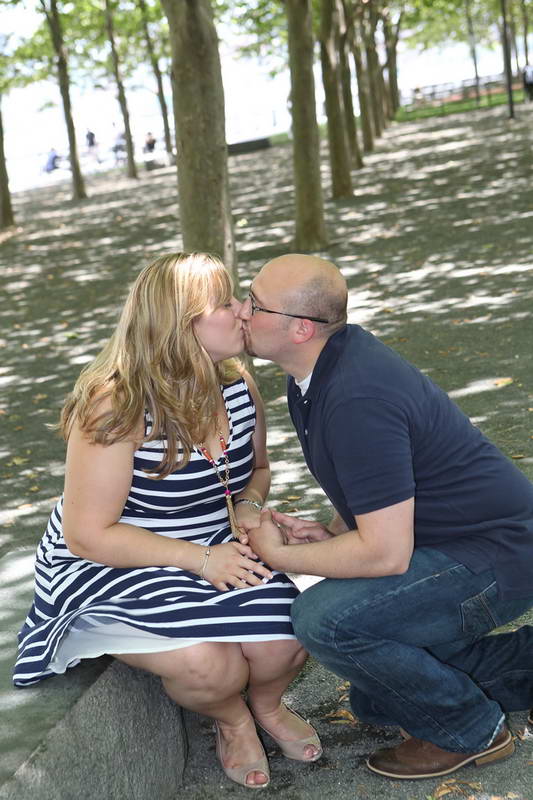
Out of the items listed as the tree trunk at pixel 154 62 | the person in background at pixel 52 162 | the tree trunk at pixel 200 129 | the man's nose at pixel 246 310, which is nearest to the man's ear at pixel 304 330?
the man's nose at pixel 246 310

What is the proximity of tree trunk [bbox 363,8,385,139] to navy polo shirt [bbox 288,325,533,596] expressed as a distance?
3031 cm

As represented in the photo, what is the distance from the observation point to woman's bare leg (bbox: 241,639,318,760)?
3.28 m

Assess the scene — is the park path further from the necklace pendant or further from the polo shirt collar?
the polo shirt collar

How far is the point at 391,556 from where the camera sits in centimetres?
305

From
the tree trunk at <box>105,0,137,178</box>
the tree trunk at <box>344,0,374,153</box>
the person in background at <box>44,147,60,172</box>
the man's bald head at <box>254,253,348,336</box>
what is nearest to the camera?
the man's bald head at <box>254,253,348,336</box>

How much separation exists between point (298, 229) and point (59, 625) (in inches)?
479

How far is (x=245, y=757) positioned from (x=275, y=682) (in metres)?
0.26

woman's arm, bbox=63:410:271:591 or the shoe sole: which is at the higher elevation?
woman's arm, bbox=63:410:271:591

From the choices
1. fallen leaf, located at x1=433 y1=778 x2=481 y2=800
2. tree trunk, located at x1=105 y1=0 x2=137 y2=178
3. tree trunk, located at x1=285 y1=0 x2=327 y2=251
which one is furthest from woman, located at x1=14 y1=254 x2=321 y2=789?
tree trunk, located at x1=105 y1=0 x2=137 y2=178

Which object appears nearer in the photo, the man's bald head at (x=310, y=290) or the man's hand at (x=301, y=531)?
the man's bald head at (x=310, y=290)

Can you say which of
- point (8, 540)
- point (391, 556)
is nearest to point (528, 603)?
point (391, 556)

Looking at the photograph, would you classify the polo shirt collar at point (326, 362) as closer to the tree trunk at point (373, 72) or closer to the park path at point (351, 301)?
the park path at point (351, 301)

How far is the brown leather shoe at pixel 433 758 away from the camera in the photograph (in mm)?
3277

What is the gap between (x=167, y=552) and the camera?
334 cm
